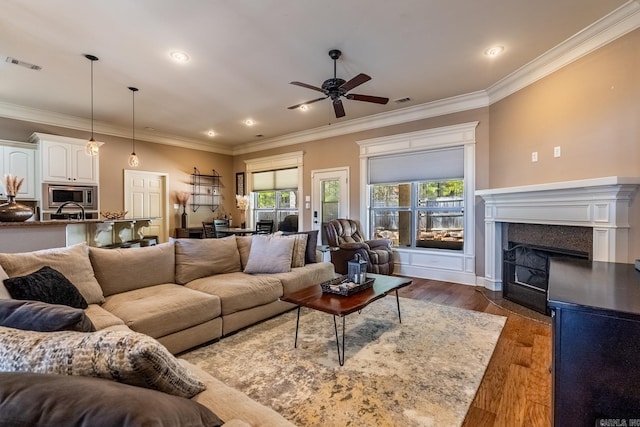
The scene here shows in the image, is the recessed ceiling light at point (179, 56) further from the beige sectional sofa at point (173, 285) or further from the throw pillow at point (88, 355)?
the throw pillow at point (88, 355)

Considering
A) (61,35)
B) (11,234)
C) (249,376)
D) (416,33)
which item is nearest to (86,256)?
(11,234)

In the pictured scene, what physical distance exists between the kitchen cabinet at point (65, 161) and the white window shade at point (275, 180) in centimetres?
340

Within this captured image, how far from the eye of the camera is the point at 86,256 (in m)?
2.48

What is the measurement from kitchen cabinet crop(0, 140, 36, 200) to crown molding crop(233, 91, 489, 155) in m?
4.34

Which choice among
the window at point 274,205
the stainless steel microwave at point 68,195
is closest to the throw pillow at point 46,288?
the stainless steel microwave at point 68,195

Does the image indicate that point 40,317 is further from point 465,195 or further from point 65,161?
point 65,161

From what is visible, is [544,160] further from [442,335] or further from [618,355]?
[618,355]

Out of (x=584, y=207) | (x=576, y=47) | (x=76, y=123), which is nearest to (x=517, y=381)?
(x=584, y=207)

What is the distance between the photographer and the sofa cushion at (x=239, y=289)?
2750mm

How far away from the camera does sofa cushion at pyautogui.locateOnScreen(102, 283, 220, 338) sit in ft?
7.11

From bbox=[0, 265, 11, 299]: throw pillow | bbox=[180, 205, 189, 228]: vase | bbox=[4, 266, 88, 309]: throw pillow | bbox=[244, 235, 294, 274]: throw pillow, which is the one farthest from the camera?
bbox=[180, 205, 189, 228]: vase

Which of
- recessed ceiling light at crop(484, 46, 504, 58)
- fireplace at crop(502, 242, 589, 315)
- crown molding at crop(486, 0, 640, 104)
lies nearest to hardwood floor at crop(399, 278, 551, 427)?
fireplace at crop(502, 242, 589, 315)

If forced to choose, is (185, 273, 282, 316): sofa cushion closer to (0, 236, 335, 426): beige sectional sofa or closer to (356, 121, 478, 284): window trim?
(0, 236, 335, 426): beige sectional sofa

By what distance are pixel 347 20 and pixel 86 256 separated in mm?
3121
